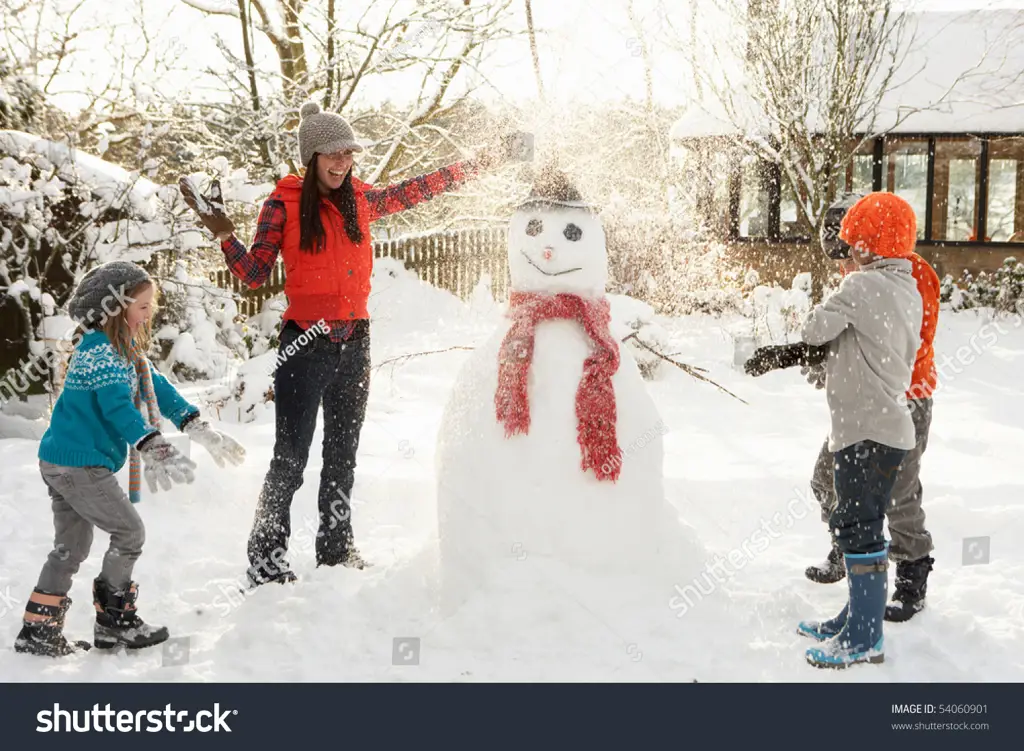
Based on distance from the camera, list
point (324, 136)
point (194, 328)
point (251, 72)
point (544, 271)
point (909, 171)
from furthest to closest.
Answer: point (909, 171) → point (251, 72) → point (194, 328) → point (324, 136) → point (544, 271)

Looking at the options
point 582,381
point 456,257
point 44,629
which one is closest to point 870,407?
point 582,381

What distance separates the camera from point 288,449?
383cm

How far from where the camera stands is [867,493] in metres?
3.12

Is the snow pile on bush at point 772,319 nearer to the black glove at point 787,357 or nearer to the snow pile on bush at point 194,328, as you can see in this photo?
the snow pile on bush at point 194,328

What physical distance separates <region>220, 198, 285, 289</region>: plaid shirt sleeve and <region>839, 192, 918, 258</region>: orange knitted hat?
2.24m

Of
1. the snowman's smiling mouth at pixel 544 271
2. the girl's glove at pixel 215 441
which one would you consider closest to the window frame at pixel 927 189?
the snowman's smiling mouth at pixel 544 271

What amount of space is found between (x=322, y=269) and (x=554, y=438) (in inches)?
47.3

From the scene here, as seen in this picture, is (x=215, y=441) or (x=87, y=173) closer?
(x=215, y=441)

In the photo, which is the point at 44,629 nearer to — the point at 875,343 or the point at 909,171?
the point at 875,343

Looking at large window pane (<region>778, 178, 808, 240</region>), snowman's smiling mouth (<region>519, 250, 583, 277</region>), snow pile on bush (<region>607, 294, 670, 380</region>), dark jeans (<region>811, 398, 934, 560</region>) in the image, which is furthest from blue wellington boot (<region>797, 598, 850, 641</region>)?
large window pane (<region>778, 178, 808, 240</region>)

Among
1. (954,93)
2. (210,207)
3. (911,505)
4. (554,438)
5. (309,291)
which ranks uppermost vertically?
(954,93)

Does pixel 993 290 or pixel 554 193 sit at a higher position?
pixel 554 193

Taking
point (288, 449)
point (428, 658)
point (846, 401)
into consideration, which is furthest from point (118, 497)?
point (846, 401)

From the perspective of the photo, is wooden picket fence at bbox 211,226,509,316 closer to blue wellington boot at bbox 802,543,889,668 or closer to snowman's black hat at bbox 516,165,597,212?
snowman's black hat at bbox 516,165,597,212
